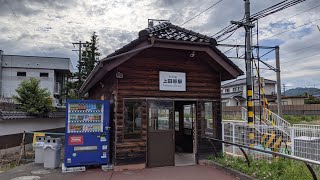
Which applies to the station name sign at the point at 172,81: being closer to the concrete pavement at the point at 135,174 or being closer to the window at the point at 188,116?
the window at the point at 188,116

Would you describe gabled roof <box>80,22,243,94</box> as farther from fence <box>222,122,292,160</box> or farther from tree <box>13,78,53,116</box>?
tree <box>13,78,53,116</box>

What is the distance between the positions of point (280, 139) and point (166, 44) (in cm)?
416

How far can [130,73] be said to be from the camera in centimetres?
802

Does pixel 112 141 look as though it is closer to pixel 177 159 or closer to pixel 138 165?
pixel 138 165

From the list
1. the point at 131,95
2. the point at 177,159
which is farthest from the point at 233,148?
the point at 131,95

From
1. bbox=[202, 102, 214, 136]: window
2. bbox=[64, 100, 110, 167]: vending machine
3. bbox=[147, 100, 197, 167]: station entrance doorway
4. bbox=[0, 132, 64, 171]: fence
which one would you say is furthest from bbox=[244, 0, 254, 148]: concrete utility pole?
bbox=[0, 132, 64, 171]: fence

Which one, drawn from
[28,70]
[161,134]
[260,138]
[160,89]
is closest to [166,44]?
[160,89]

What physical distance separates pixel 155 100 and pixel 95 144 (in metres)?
2.16

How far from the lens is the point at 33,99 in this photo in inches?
681

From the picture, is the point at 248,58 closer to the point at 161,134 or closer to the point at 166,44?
the point at 166,44

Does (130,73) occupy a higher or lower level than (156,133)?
higher

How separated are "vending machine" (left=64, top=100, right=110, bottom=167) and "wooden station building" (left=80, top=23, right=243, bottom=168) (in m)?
0.28

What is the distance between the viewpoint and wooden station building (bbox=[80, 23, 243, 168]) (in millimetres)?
7750

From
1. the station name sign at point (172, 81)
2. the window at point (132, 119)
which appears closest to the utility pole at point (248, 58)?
the station name sign at point (172, 81)
